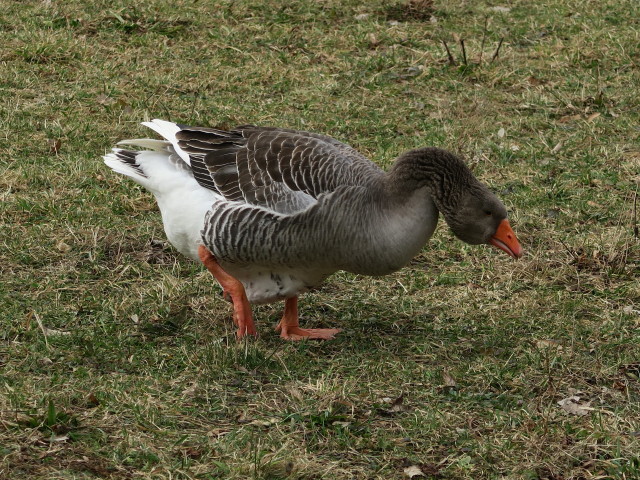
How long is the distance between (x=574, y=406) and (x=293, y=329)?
1.82m

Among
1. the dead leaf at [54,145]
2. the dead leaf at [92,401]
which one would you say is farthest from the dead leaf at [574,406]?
the dead leaf at [54,145]

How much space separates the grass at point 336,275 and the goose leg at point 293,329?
11 centimetres

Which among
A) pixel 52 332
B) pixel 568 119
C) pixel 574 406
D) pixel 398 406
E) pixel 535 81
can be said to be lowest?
pixel 52 332

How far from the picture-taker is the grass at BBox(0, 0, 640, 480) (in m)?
4.77

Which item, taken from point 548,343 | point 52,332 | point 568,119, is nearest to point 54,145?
point 52,332

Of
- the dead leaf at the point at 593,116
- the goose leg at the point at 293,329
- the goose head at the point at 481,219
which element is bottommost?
the goose leg at the point at 293,329

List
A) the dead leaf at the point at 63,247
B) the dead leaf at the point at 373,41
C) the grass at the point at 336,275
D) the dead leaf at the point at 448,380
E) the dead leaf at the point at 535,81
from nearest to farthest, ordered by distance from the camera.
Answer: the grass at the point at 336,275
the dead leaf at the point at 448,380
the dead leaf at the point at 63,247
the dead leaf at the point at 535,81
the dead leaf at the point at 373,41

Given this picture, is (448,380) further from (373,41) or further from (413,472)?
(373,41)

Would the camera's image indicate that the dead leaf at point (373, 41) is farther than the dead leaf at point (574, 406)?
Yes

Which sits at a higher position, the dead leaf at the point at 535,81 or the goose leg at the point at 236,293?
the dead leaf at the point at 535,81

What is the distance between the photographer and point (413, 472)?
15.1ft

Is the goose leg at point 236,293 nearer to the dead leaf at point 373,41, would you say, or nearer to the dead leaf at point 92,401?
the dead leaf at point 92,401

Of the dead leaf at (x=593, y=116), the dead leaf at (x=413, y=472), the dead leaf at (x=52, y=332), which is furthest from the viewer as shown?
the dead leaf at (x=593, y=116)

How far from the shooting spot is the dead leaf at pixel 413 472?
460 centimetres
